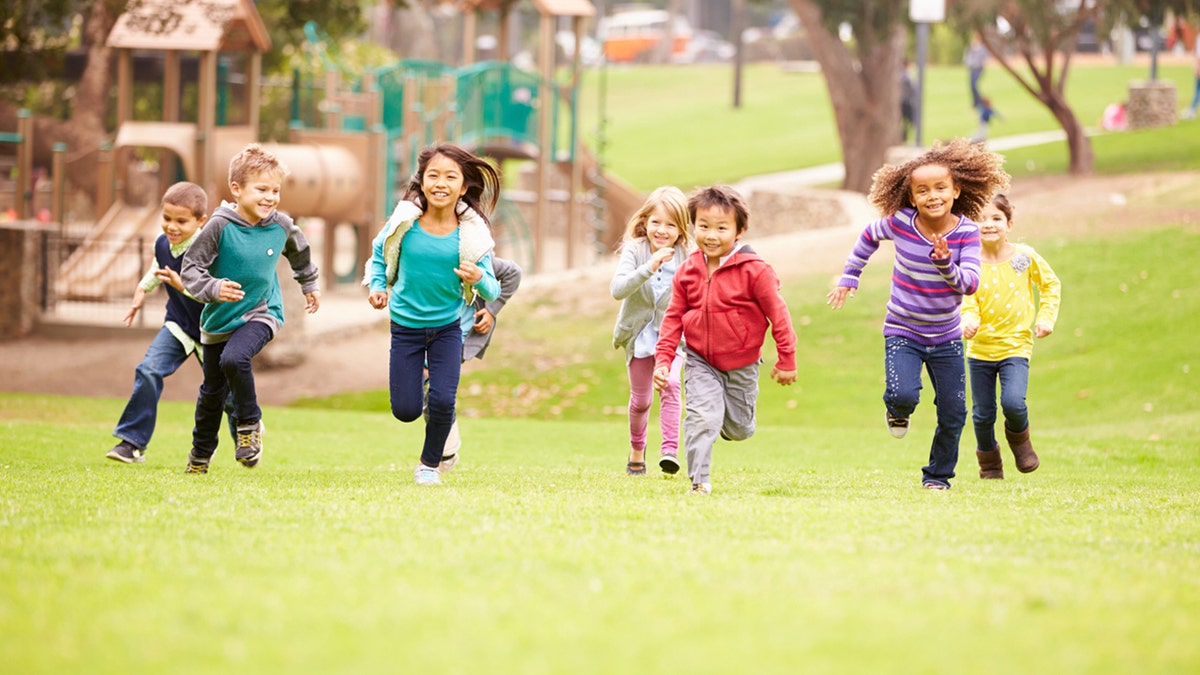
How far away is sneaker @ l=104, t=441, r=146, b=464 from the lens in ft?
28.9

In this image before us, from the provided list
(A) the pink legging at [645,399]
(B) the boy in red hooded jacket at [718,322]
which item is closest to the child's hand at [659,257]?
(B) the boy in red hooded jacket at [718,322]

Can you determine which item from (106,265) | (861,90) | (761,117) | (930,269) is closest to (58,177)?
(106,265)

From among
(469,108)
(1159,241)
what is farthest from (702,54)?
(1159,241)

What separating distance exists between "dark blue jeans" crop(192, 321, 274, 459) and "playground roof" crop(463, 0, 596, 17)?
20433 millimetres

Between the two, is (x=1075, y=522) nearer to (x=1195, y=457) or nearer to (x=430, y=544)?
(x=430, y=544)

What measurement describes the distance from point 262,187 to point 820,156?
3577 cm

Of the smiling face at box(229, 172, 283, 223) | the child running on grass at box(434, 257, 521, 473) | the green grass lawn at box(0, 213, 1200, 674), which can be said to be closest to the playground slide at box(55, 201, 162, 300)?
the green grass lawn at box(0, 213, 1200, 674)

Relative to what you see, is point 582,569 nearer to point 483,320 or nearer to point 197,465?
point 483,320

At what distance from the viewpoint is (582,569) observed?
16.0ft

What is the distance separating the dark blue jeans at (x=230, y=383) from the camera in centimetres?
789

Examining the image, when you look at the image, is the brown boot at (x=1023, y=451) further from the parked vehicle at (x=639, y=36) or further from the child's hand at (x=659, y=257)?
the parked vehicle at (x=639, y=36)

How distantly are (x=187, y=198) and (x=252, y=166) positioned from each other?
30.2 inches

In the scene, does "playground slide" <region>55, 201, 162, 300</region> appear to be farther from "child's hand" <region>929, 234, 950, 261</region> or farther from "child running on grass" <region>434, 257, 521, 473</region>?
"child's hand" <region>929, 234, 950, 261</region>

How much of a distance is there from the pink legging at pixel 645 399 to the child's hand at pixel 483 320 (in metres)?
0.99
